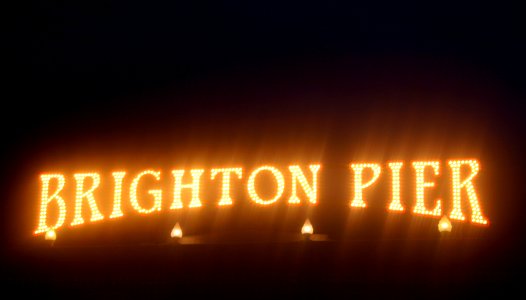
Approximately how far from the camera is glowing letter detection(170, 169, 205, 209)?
863 centimetres

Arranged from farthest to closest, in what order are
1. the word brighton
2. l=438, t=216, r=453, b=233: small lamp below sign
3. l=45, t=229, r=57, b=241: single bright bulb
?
l=45, t=229, r=57, b=241: single bright bulb, the word brighton, l=438, t=216, r=453, b=233: small lamp below sign

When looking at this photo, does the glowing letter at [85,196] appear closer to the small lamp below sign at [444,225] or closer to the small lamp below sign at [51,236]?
the small lamp below sign at [51,236]

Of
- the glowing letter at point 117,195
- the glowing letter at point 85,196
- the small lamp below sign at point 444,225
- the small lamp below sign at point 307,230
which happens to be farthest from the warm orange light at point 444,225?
the glowing letter at point 85,196

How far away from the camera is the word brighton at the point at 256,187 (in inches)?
310

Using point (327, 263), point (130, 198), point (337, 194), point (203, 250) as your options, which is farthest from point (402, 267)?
point (130, 198)

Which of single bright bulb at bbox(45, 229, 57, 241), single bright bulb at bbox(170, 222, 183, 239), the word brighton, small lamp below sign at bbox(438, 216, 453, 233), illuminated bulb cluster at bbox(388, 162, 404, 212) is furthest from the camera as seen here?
single bright bulb at bbox(45, 229, 57, 241)

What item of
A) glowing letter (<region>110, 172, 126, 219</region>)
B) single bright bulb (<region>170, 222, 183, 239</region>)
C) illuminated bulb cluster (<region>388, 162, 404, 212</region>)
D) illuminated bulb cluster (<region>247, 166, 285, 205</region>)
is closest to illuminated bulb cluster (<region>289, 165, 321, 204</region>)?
illuminated bulb cluster (<region>247, 166, 285, 205</region>)

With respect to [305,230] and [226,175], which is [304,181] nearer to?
[305,230]

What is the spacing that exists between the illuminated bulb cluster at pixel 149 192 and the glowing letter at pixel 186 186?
233mm

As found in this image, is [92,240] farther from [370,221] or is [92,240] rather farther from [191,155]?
[370,221]

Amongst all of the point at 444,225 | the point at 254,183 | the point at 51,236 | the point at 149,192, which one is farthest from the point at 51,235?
the point at 444,225

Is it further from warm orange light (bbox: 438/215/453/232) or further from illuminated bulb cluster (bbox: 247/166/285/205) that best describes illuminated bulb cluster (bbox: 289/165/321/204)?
warm orange light (bbox: 438/215/453/232)

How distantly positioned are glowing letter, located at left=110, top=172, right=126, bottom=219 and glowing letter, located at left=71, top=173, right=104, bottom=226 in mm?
218

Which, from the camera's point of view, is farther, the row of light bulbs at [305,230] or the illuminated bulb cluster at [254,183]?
the illuminated bulb cluster at [254,183]
